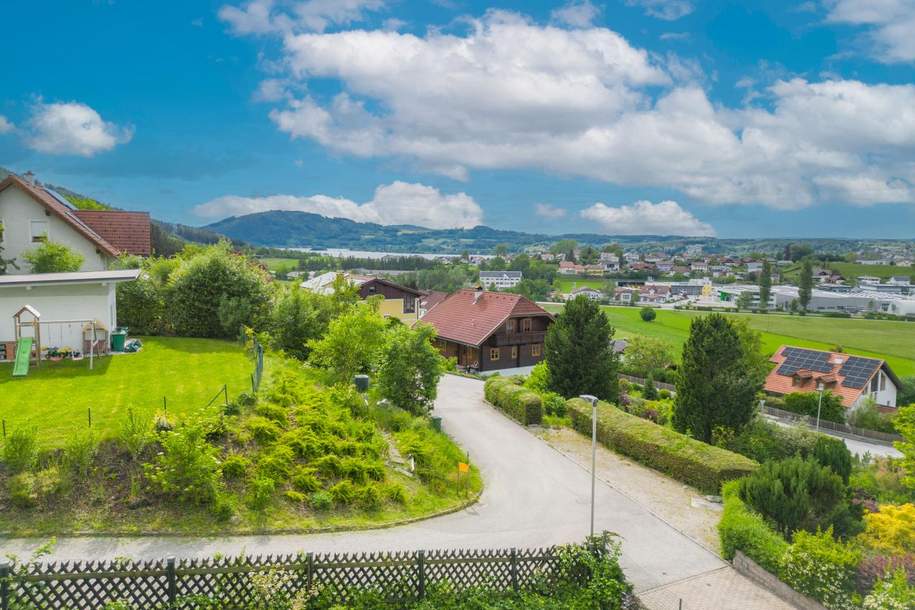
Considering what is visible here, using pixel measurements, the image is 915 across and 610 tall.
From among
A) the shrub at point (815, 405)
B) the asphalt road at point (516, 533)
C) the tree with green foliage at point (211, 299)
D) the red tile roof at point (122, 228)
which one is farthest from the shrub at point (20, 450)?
the shrub at point (815, 405)

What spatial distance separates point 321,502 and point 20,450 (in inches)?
266

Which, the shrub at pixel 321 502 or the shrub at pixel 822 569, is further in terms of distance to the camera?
the shrub at pixel 321 502

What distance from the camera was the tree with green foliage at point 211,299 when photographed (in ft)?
91.9

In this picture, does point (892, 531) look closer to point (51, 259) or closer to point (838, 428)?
point (838, 428)

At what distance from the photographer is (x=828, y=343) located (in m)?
84.4

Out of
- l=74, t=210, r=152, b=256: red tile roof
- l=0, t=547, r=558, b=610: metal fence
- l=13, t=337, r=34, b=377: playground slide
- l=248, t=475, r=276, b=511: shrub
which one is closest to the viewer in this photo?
l=0, t=547, r=558, b=610: metal fence

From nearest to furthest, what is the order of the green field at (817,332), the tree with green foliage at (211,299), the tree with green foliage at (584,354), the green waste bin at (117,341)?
the green waste bin at (117,341) < the tree with green foliage at (211,299) < the tree with green foliage at (584,354) < the green field at (817,332)

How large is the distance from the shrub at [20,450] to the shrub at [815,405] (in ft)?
159

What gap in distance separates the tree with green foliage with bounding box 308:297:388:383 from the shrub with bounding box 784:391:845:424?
37.3 m

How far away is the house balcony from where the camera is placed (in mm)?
44500

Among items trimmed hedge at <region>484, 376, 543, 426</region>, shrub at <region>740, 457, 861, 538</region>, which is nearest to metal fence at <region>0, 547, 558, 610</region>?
shrub at <region>740, 457, 861, 538</region>

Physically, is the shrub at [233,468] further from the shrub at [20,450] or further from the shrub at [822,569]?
the shrub at [822,569]

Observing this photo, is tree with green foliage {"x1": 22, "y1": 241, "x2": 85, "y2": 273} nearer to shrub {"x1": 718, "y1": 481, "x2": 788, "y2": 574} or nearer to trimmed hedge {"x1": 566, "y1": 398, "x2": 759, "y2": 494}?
trimmed hedge {"x1": 566, "y1": 398, "x2": 759, "y2": 494}

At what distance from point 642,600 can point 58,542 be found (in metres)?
12.4
